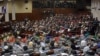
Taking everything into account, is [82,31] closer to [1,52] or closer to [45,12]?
[1,52]

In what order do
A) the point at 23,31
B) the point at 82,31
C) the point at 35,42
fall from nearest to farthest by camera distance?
the point at 35,42
the point at 82,31
the point at 23,31

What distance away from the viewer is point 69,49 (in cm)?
1748

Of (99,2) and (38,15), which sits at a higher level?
(99,2)

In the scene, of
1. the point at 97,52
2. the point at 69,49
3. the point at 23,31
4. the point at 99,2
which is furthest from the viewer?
the point at 99,2

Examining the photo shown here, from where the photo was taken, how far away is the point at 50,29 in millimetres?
28016

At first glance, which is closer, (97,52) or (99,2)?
(97,52)

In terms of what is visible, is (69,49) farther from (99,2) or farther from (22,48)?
(99,2)

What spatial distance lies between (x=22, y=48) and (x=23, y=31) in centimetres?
1066

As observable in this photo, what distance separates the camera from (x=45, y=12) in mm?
44688

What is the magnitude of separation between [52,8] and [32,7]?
313 centimetres

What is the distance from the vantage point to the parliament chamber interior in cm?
1794

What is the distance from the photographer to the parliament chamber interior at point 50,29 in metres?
17.9

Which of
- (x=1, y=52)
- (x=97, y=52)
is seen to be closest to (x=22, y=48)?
(x=1, y=52)

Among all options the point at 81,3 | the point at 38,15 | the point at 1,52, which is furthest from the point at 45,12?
the point at 1,52
